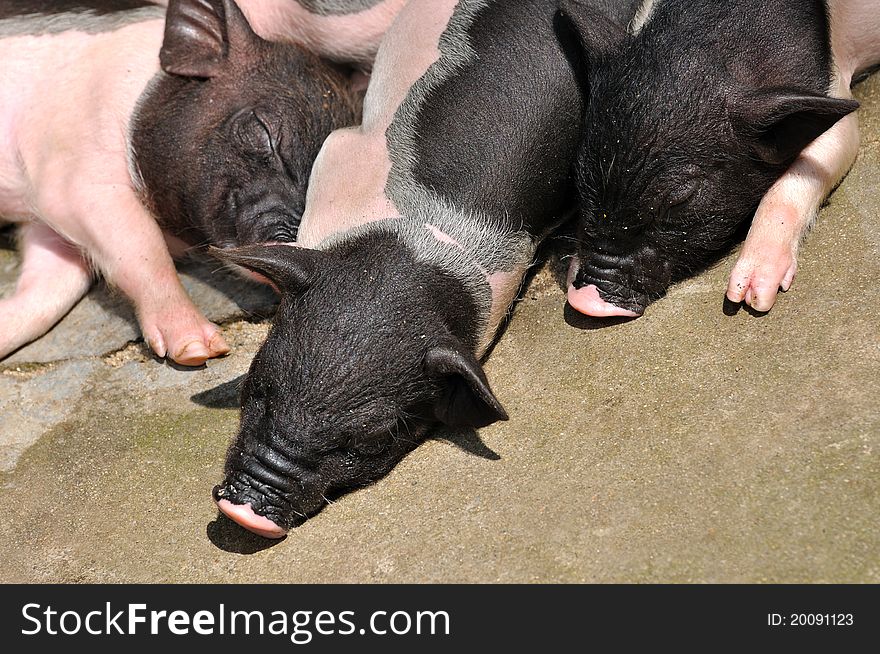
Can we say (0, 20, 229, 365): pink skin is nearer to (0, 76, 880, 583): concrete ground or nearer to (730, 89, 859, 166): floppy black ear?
(0, 76, 880, 583): concrete ground

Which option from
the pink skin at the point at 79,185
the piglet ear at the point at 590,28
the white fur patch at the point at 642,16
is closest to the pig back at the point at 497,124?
the piglet ear at the point at 590,28

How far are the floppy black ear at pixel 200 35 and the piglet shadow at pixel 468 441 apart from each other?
2333 mm

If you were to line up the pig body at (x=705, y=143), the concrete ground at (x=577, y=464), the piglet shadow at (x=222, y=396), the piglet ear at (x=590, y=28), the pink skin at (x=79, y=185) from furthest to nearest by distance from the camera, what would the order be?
the pink skin at (x=79, y=185)
the piglet shadow at (x=222, y=396)
the piglet ear at (x=590, y=28)
the pig body at (x=705, y=143)
the concrete ground at (x=577, y=464)

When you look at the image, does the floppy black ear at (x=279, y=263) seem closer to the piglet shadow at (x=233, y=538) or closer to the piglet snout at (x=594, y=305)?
the piglet shadow at (x=233, y=538)

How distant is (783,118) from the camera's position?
158 inches

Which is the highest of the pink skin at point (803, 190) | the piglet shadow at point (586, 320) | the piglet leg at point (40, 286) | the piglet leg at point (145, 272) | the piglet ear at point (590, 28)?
the piglet ear at point (590, 28)

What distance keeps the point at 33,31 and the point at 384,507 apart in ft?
11.2

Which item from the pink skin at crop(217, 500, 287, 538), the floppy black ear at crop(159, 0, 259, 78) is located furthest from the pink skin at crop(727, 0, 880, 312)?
the floppy black ear at crop(159, 0, 259, 78)

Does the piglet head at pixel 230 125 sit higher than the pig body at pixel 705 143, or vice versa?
the pig body at pixel 705 143

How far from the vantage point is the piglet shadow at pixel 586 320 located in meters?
4.34

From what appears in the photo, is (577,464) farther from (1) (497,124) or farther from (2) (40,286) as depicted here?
(2) (40,286)

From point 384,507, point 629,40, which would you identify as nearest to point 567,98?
point 629,40

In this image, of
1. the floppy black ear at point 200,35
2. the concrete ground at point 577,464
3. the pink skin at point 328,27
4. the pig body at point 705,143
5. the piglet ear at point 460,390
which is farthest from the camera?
the pink skin at point 328,27

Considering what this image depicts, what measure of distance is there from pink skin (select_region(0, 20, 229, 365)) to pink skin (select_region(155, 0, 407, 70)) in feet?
1.81
